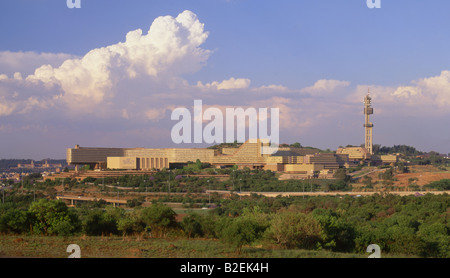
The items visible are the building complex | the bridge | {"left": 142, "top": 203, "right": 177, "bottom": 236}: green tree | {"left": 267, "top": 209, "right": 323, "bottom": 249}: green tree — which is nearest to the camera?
{"left": 267, "top": 209, "right": 323, "bottom": 249}: green tree

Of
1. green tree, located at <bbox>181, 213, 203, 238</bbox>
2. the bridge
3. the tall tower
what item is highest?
the tall tower

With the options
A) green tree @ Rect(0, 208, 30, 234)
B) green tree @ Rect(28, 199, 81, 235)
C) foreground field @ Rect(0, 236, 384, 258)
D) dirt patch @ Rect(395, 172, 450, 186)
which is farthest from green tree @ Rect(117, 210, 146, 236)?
dirt patch @ Rect(395, 172, 450, 186)

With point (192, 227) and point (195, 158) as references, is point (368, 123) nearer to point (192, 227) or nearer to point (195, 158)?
point (195, 158)

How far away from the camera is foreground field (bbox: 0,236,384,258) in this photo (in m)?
14.3

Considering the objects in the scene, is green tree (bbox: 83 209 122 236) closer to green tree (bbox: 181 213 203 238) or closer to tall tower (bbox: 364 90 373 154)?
green tree (bbox: 181 213 203 238)

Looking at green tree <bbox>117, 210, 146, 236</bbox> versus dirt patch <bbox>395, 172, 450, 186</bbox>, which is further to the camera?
dirt patch <bbox>395, 172, 450, 186</bbox>

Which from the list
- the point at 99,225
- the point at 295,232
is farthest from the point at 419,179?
the point at 99,225

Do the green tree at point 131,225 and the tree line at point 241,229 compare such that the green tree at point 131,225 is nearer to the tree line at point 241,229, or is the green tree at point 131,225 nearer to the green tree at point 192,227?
the tree line at point 241,229

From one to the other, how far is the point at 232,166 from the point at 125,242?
6028 centimetres

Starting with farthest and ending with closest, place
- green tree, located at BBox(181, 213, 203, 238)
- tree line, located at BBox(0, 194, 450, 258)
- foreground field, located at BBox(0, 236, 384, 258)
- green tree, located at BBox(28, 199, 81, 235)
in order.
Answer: green tree, located at BBox(181, 213, 203, 238), green tree, located at BBox(28, 199, 81, 235), tree line, located at BBox(0, 194, 450, 258), foreground field, located at BBox(0, 236, 384, 258)

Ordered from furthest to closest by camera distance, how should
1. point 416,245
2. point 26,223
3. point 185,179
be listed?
point 185,179
point 26,223
point 416,245
